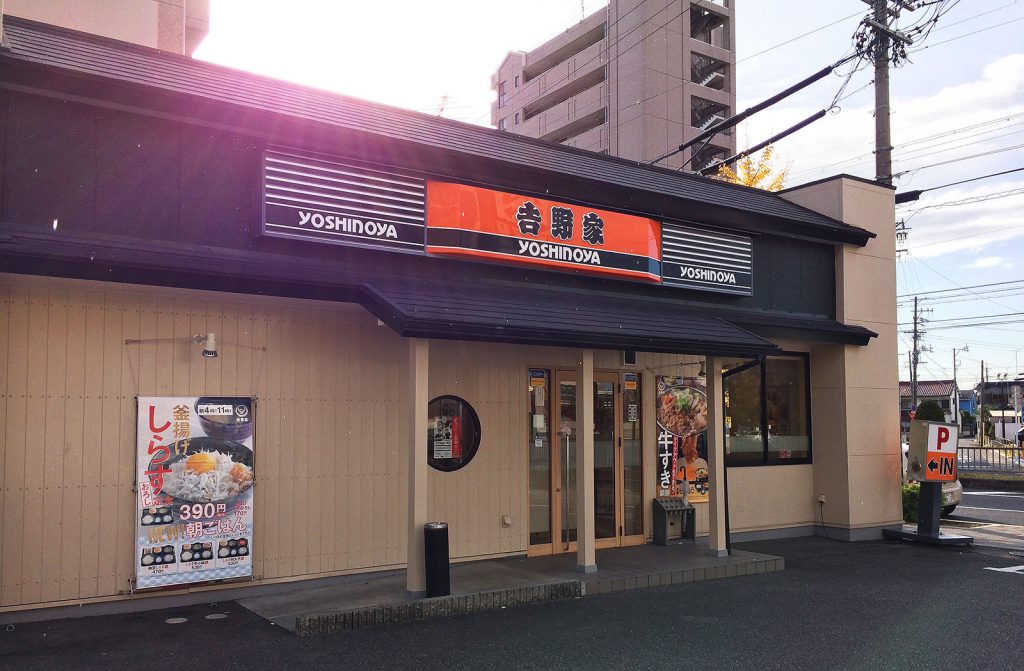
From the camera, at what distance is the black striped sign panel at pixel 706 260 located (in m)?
11.0

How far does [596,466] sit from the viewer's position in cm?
1081

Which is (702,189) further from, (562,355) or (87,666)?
(87,666)

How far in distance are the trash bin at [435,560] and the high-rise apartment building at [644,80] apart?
36.2 meters

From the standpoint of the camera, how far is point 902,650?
21.6 feet

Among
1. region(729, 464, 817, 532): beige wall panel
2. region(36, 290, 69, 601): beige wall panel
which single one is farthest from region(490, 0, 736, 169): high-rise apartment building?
region(36, 290, 69, 601): beige wall panel

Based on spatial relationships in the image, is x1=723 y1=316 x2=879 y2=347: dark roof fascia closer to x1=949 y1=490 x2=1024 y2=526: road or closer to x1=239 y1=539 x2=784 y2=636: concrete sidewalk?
x1=239 y1=539 x2=784 y2=636: concrete sidewalk

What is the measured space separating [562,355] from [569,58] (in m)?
44.7

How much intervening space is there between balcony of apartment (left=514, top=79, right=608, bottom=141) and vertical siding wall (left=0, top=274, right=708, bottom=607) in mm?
39566

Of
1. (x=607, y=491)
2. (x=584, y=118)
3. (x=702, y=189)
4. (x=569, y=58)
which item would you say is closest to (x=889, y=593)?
(x=607, y=491)

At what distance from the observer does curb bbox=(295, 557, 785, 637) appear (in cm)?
683

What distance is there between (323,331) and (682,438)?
5.76 m

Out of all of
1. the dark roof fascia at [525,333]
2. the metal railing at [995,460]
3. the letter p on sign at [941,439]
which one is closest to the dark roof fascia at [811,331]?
the dark roof fascia at [525,333]

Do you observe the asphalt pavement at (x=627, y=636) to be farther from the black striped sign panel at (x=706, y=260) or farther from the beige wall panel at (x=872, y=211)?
the beige wall panel at (x=872, y=211)

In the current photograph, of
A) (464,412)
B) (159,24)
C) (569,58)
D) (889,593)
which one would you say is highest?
(569,58)
